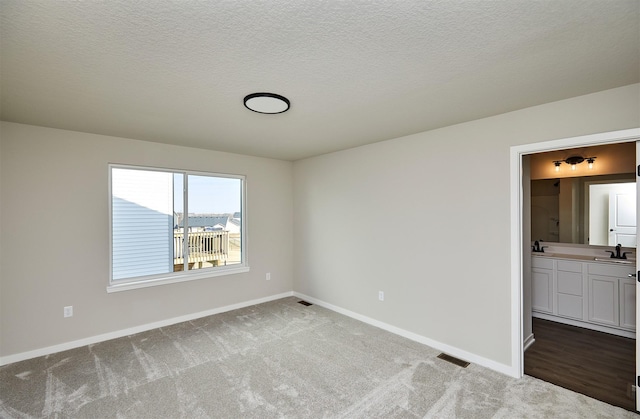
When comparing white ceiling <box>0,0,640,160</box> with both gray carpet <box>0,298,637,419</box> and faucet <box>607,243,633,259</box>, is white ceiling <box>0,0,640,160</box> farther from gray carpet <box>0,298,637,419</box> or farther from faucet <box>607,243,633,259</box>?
faucet <box>607,243,633,259</box>

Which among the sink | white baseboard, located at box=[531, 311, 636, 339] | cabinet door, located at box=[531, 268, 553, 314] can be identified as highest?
the sink

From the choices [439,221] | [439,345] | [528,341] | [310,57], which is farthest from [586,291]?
[310,57]

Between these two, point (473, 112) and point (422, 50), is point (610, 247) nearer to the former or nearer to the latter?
point (473, 112)

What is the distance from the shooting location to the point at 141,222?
12.6ft

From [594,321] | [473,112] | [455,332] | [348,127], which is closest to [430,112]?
[473,112]

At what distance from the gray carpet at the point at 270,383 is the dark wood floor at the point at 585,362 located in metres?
0.19

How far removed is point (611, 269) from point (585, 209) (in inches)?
38.0

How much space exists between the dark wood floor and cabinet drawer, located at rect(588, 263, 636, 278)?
2.37ft

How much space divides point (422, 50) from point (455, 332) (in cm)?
276

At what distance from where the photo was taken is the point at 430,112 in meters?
2.75

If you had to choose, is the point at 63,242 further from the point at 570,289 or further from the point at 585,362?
the point at 570,289

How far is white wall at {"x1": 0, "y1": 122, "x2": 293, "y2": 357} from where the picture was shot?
9.88 ft

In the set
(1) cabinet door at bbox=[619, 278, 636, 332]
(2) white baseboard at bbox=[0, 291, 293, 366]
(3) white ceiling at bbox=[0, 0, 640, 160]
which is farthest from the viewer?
(1) cabinet door at bbox=[619, 278, 636, 332]

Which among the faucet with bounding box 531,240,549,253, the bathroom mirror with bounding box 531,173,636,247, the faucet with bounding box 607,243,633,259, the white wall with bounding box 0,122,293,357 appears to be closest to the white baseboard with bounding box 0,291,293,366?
the white wall with bounding box 0,122,293,357
